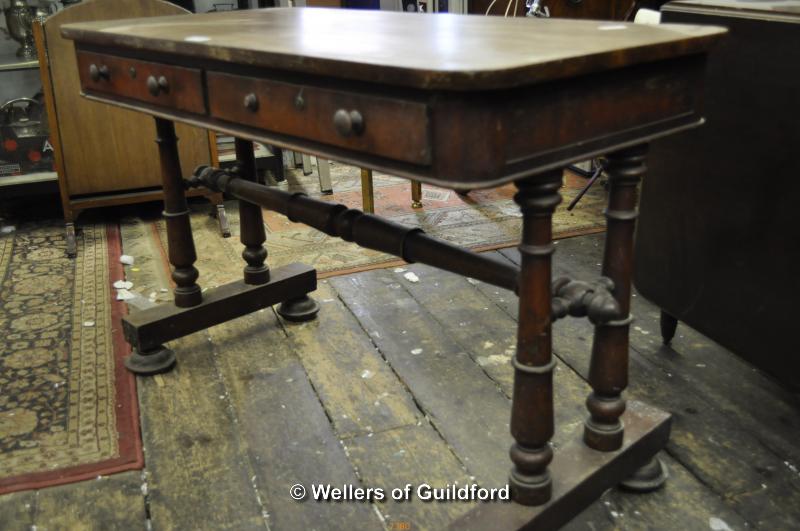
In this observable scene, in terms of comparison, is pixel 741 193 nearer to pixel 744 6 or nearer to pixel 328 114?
pixel 744 6

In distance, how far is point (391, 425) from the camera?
1.69 meters

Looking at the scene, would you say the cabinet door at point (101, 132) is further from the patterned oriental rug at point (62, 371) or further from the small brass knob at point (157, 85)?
the small brass knob at point (157, 85)

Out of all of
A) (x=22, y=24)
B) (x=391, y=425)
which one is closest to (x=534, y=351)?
(x=391, y=425)

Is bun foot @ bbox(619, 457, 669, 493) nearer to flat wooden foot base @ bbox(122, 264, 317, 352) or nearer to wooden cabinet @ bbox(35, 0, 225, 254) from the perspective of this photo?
flat wooden foot base @ bbox(122, 264, 317, 352)

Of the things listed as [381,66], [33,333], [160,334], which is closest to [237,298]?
[160,334]

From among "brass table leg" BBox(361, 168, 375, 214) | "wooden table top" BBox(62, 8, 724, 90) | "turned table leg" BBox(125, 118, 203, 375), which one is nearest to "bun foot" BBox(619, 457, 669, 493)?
"wooden table top" BBox(62, 8, 724, 90)

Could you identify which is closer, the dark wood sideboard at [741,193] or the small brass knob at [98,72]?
the dark wood sideboard at [741,193]

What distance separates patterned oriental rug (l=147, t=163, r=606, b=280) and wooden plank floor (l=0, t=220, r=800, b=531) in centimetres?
47

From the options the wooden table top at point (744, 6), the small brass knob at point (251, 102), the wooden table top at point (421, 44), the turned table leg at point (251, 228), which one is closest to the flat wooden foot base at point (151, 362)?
the turned table leg at point (251, 228)

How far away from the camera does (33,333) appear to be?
220cm

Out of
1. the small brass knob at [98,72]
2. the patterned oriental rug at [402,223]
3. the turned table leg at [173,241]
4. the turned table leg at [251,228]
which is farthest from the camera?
the patterned oriental rug at [402,223]

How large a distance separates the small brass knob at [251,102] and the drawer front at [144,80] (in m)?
0.18

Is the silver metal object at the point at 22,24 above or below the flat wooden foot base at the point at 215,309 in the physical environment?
above

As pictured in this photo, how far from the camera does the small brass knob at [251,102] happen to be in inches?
48.9
